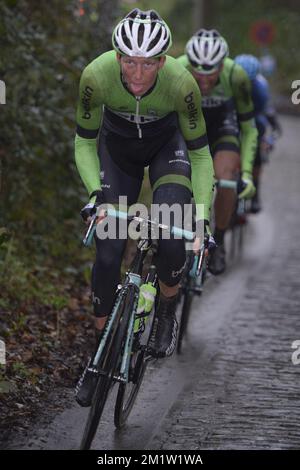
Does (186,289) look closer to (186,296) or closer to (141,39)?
(186,296)

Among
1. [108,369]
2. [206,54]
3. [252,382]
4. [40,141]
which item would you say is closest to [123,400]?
[108,369]

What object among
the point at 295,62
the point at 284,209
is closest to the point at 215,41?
the point at 284,209

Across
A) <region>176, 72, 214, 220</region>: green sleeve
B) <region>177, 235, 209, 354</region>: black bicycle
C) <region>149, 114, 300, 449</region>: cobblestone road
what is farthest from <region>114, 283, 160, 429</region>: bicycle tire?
<region>177, 235, 209, 354</region>: black bicycle

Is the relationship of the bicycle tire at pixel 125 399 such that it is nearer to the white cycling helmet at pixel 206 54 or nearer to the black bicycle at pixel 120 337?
the black bicycle at pixel 120 337

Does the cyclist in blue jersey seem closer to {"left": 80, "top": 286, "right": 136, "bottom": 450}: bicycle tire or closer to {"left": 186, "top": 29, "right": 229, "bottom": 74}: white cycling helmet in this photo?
{"left": 186, "top": 29, "right": 229, "bottom": 74}: white cycling helmet

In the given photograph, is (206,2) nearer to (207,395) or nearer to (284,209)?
(284,209)

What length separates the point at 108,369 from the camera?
19.3 ft

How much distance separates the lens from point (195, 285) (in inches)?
359

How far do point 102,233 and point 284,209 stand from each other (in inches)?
457

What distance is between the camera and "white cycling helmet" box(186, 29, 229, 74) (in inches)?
354

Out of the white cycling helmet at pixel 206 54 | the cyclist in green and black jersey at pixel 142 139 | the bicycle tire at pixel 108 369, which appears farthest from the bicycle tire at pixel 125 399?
the white cycling helmet at pixel 206 54
